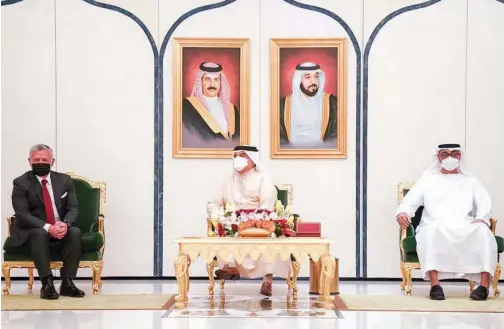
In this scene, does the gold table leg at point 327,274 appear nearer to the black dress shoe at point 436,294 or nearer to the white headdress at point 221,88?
the black dress shoe at point 436,294

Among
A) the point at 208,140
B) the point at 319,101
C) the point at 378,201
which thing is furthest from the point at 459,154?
the point at 208,140

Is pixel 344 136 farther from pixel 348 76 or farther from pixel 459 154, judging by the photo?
pixel 459 154

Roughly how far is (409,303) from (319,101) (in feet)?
9.55

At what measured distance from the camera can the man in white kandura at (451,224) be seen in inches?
252

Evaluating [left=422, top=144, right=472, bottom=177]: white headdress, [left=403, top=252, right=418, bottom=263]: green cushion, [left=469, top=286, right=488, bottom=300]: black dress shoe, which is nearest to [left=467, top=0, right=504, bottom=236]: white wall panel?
[left=422, top=144, right=472, bottom=177]: white headdress

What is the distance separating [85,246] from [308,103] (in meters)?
3.09

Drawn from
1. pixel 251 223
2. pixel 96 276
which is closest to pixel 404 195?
pixel 251 223

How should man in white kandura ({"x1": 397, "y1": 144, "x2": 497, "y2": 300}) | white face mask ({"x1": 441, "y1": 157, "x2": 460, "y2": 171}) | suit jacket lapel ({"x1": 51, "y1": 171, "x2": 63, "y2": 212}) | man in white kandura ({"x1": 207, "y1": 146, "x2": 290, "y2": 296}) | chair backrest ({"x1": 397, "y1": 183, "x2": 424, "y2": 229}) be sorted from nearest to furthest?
man in white kandura ({"x1": 397, "y1": 144, "x2": 497, "y2": 300}) < man in white kandura ({"x1": 207, "y1": 146, "x2": 290, "y2": 296}) < suit jacket lapel ({"x1": 51, "y1": 171, "x2": 63, "y2": 212}) < white face mask ({"x1": 441, "y1": 157, "x2": 460, "y2": 171}) < chair backrest ({"x1": 397, "y1": 183, "x2": 424, "y2": 229})

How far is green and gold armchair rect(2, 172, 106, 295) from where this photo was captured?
655 cm

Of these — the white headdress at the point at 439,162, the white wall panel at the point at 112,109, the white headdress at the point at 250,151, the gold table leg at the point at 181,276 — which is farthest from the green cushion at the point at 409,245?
the white wall panel at the point at 112,109

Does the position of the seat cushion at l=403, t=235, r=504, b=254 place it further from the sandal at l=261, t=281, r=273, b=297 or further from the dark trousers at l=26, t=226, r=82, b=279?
the dark trousers at l=26, t=226, r=82, b=279

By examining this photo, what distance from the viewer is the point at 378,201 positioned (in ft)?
26.4

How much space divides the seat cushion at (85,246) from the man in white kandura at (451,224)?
2.98 m

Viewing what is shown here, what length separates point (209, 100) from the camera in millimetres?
8055
